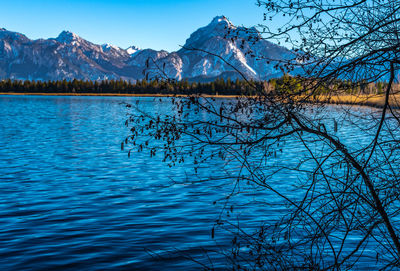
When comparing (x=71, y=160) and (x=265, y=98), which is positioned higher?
(x=265, y=98)

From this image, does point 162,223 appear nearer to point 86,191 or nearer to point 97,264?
point 97,264

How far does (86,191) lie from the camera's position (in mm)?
17688

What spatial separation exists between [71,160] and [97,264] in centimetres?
1761

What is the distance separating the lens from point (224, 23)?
6.89 m

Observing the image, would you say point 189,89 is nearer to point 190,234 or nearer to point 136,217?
point 190,234

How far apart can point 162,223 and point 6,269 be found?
197 inches

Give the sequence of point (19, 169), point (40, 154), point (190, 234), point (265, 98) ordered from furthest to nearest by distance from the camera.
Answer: point (40, 154)
point (19, 169)
point (190, 234)
point (265, 98)

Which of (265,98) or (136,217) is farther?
(136,217)

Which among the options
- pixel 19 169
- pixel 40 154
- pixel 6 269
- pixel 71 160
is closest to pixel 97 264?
pixel 6 269

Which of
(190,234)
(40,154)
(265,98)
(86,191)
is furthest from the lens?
(40,154)

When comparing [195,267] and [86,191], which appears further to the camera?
[86,191]

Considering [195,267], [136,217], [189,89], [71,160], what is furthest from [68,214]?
[71,160]

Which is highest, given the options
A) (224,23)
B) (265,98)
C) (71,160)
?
(224,23)

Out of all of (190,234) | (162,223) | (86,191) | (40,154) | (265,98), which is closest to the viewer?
(265,98)
